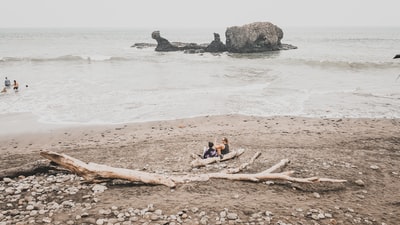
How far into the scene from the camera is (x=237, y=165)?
1057cm

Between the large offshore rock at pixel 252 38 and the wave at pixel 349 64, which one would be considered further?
the large offshore rock at pixel 252 38

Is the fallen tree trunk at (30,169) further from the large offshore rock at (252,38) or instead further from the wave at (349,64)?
the large offshore rock at (252,38)

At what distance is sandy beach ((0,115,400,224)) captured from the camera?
7.17m

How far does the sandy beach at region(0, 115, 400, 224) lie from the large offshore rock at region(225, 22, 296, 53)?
5253cm

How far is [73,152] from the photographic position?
1333 centimetres

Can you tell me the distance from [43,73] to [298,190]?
38.5 m

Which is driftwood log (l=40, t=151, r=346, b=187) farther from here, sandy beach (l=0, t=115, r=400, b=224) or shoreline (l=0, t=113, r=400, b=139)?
shoreline (l=0, t=113, r=400, b=139)

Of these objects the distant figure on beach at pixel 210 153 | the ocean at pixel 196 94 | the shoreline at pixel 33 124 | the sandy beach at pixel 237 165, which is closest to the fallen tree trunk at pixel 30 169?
the sandy beach at pixel 237 165

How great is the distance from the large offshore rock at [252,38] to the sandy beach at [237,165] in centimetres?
5253

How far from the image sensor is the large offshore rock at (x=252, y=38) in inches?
2694

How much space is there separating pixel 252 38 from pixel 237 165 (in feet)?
201

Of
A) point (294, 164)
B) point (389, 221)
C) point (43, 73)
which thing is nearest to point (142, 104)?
point (294, 164)

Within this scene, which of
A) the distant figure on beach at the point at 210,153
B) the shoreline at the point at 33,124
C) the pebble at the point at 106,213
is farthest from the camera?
the shoreline at the point at 33,124

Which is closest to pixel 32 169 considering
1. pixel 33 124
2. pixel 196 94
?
pixel 33 124
